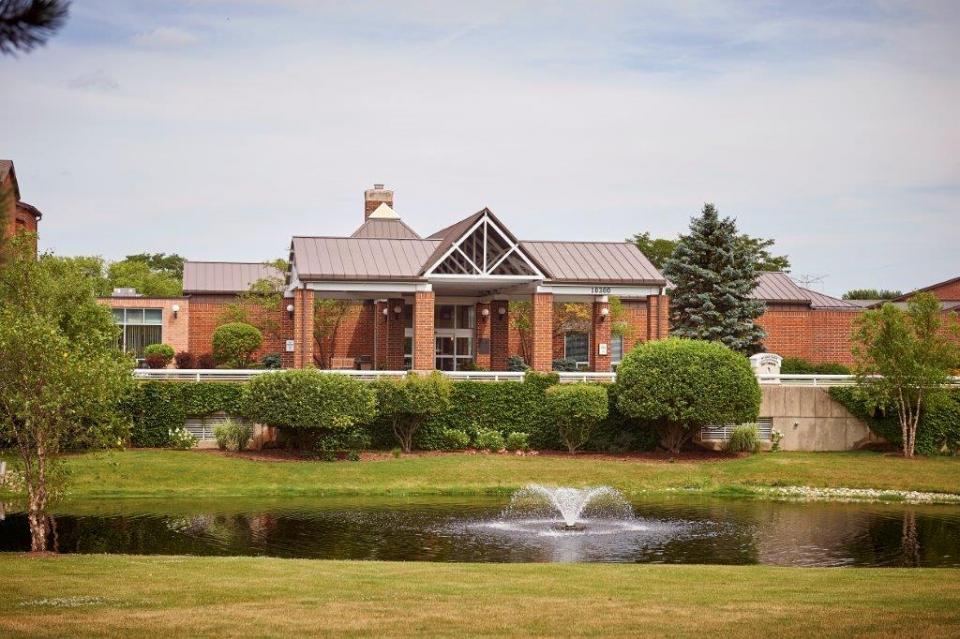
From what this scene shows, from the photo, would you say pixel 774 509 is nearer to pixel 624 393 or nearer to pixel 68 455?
pixel 624 393

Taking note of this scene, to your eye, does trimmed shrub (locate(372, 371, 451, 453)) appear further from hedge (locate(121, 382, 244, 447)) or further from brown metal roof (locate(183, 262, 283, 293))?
brown metal roof (locate(183, 262, 283, 293))

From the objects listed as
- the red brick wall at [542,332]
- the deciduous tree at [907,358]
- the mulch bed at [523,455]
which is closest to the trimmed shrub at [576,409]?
the mulch bed at [523,455]

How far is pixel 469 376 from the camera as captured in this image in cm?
4122

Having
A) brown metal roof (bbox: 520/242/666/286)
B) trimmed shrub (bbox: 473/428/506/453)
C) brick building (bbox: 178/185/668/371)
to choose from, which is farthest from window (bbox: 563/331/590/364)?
trimmed shrub (bbox: 473/428/506/453)

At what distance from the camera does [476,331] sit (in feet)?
167

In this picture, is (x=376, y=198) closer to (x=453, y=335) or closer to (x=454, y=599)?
(x=453, y=335)

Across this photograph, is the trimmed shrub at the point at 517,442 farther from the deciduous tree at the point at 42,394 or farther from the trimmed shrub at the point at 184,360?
the deciduous tree at the point at 42,394

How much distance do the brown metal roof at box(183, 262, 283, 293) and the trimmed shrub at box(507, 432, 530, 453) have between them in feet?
75.6

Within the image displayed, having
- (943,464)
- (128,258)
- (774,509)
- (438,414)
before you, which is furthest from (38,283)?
(128,258)

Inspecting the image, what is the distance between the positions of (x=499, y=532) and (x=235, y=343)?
24971 mm

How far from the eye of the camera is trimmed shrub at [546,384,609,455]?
38.6 m

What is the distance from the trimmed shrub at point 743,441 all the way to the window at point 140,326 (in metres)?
27.8

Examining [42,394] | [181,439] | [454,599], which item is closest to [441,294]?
[181,439]

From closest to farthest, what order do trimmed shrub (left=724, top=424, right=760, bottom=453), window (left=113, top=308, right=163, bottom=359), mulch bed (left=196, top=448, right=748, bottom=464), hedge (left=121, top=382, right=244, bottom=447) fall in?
mulch bed (left=196, top=448, right=748, bottom=464) < hedge (left=121, top=382, right=244, bottom=447) < trimmed shrub (left=724, top=424, right=760, bottom=453) < window (left=113, top=308, right=163, bottom=359)
